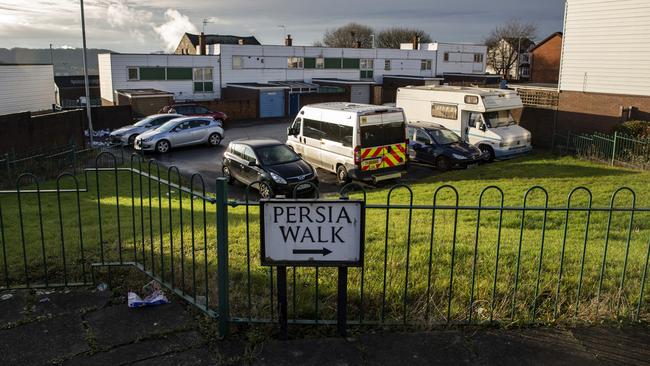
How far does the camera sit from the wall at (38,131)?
19.4 metres

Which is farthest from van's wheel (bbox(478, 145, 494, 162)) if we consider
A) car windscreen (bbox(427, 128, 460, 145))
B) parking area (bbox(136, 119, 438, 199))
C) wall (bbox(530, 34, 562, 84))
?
wall (bbox(530, 34, 562, 84))

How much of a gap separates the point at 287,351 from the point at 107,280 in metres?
2.57

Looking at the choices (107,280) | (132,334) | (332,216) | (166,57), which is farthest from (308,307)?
(166,57)

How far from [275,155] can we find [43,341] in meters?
11.8

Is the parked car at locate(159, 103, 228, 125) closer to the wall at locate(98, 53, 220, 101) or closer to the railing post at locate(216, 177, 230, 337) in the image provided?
the wall at locate(98, 53, 220, 101)

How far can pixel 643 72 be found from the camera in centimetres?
2322

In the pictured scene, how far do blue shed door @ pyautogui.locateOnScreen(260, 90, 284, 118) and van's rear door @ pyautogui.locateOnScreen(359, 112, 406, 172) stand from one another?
78.1 ft

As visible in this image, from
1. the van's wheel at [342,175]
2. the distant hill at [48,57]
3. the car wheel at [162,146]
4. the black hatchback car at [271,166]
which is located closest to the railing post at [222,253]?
the black hatchback car at [271,166]

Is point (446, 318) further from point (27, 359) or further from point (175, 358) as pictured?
point (27, 359)

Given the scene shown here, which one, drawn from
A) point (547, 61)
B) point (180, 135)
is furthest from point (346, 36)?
point (180, 135)

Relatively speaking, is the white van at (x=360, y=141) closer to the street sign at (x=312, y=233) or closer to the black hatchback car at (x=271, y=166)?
the black hatchback car at (x=271, y=166)

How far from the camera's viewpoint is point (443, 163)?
19859 mm

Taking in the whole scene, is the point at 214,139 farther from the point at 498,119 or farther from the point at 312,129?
the point at 498,119

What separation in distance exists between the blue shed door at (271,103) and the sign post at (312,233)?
36182mm
